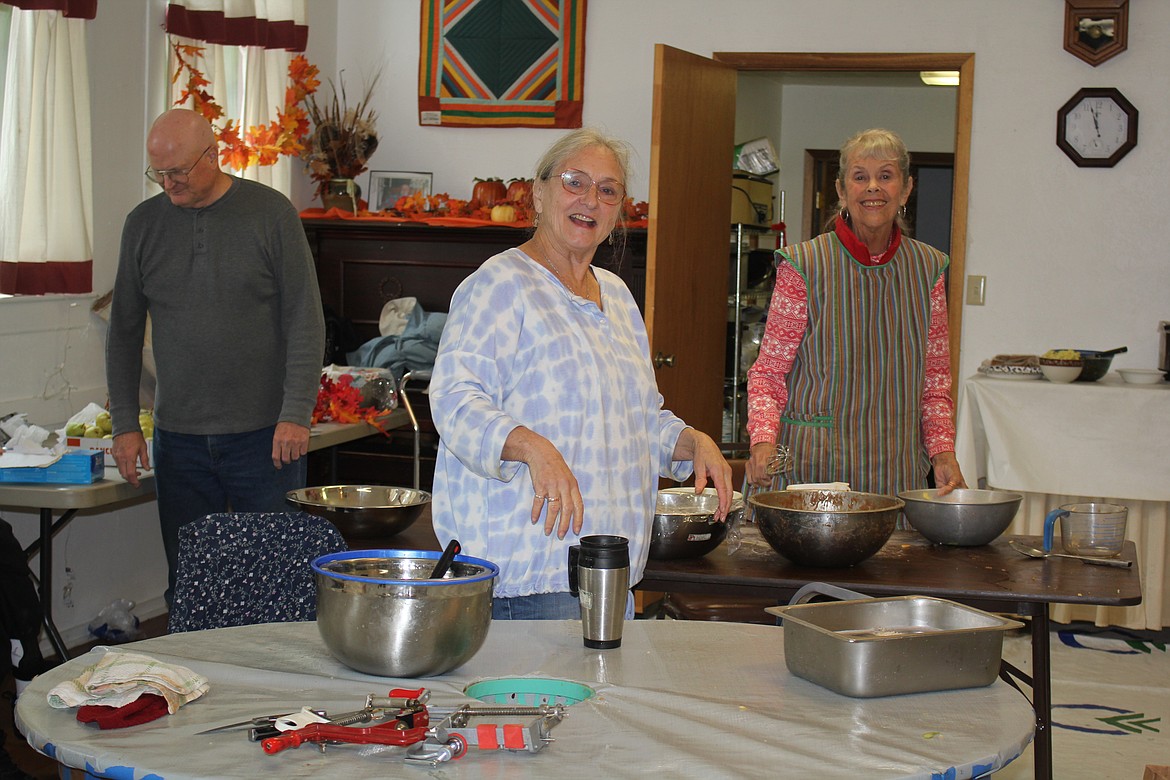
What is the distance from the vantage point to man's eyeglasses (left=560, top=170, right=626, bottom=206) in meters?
2.02

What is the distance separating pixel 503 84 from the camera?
554 cm

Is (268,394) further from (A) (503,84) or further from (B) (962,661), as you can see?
(A) (503,84)

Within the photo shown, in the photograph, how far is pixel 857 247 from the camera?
2.82m

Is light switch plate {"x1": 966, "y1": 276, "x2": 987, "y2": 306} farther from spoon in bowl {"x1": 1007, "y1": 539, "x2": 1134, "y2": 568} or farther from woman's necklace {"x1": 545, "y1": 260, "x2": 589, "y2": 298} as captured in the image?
woman's necklace {"x1": 545, "y1": 260, "x2": 589, "y2": 298}

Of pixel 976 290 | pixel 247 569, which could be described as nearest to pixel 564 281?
pixel 247 569

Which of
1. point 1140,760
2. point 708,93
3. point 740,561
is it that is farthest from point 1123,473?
point 740,561

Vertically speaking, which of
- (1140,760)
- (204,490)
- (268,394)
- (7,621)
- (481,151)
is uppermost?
(481,151)

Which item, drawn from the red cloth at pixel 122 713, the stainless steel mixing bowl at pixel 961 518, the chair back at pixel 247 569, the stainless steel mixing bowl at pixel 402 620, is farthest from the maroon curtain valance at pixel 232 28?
the red cloth at pixel 122 713

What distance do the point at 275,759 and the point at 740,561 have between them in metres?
1.31

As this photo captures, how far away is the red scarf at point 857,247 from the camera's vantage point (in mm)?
2818

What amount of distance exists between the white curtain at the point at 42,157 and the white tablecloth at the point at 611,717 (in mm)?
2444

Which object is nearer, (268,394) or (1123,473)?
(268,394)

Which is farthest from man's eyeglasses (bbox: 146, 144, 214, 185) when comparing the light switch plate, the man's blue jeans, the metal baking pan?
the light switch plate

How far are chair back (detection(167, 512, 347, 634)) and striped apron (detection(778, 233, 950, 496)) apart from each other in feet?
3.77
